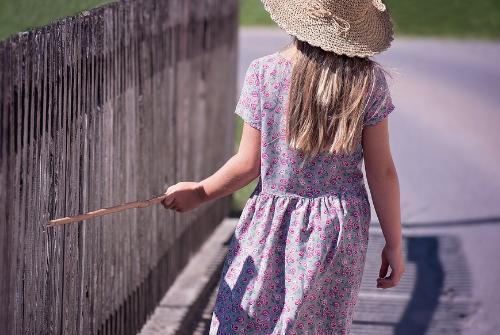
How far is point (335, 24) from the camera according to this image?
138 inches

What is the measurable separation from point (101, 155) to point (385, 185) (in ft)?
4.05

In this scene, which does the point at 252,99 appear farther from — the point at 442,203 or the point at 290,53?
the point at 442,203

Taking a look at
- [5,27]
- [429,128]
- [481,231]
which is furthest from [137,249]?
[429,128]

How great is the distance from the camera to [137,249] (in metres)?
4.99

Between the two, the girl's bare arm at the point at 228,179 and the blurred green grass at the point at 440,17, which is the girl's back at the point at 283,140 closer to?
the girl's bare arm at the point at 228,179

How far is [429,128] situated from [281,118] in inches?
309

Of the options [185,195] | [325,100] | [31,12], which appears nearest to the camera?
[325,100]

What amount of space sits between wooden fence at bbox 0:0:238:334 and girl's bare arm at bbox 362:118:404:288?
104 centimetres

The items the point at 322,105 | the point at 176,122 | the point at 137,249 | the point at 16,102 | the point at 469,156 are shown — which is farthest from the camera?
the point at 469,156

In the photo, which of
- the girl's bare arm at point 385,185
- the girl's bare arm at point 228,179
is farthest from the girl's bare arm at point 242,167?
the girl's bare arm at point 385,185

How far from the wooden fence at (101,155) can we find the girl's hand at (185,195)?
0.36 metres

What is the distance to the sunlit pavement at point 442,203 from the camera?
5.76 meters

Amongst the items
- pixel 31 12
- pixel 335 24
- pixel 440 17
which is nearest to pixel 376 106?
pixel 335 24

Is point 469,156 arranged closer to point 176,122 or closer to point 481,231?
point 481,231
